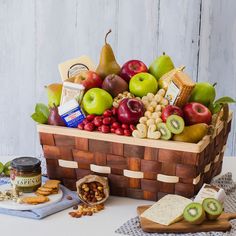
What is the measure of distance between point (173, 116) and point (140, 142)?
4.0 inches

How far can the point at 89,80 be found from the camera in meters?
1.58

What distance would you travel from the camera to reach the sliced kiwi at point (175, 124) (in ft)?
4.61

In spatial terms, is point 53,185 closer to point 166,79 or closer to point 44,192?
point 44,192

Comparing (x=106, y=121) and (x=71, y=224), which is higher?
(x=106, y=121)

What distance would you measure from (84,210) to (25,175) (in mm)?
178

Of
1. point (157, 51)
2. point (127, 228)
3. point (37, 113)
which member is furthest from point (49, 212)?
point (157, 51)

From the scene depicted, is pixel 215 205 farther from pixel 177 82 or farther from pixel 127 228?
pixel 177 82

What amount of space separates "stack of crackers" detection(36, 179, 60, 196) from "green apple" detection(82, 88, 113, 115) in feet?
0.67

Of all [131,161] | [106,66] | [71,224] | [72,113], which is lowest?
[71,224]

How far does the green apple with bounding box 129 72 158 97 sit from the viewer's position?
1552 millimetres

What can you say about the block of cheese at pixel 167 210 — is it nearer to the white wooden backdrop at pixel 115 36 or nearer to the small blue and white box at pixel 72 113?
the small blue and white box at pixel 72 113

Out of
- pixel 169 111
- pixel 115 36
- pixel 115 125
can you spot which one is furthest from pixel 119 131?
pixel 115 36

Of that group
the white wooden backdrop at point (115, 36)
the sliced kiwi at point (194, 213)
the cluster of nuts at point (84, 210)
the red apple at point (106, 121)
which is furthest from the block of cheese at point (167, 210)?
the white wooden backdrop at point (115, 36)

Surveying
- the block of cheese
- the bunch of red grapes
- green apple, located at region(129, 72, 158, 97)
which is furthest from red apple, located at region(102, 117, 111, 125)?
the block of cheese
